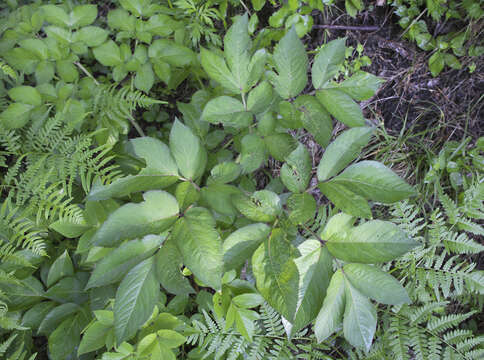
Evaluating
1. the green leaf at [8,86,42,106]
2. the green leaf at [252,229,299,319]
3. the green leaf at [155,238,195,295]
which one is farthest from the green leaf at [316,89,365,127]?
the green leaf at [8,86,42,106]

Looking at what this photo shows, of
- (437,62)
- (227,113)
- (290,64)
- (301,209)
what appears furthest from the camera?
(437,62)

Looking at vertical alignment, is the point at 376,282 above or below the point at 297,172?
below

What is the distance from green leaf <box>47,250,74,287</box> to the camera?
5.39ft

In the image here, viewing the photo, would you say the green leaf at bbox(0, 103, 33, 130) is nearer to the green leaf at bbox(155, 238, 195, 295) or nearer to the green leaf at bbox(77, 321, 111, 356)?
the green leaf at bbox(77, 321, 111, 356)

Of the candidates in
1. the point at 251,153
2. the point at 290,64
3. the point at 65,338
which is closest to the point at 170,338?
the point at 65,338

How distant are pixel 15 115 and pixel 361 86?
180 cm

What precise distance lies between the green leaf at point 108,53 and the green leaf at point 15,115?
1.58 feet

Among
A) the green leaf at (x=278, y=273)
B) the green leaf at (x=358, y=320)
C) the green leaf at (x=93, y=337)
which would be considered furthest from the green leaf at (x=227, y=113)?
the green leaf at (x=93, y=337)

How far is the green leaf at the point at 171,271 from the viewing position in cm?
99

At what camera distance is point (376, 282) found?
3.31 feet

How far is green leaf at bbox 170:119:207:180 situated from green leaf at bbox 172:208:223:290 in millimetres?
172

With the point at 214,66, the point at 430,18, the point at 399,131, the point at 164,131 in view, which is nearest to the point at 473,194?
the point at 399,131

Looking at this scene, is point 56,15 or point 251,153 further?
point 56,15

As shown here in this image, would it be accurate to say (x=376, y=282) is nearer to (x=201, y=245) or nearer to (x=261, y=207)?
(x=261, y=207)
